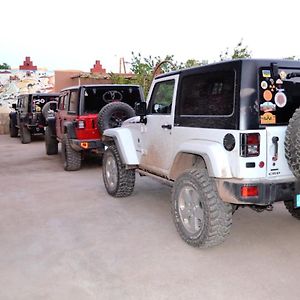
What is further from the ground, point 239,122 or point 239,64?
point 239,64

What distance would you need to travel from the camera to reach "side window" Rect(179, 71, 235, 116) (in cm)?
361

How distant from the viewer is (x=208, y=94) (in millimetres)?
3939

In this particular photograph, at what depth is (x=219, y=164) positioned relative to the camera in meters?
3.54

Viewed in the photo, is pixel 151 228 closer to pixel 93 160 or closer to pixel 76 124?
pixel 76 124

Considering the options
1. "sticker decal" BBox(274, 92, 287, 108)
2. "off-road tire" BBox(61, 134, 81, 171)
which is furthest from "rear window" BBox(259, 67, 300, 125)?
"off-road tire" BBox(61, 134, 81, 171)

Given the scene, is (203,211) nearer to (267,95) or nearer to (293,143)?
(293,143)

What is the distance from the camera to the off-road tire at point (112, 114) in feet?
24.2

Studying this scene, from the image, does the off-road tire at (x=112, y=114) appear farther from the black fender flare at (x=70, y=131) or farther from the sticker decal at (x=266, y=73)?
the sticker decal at (x=266, y=73)

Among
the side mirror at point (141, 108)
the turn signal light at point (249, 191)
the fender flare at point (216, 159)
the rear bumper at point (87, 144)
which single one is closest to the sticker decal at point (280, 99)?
the fender flare at point (216, 159)

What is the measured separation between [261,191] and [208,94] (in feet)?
3.77

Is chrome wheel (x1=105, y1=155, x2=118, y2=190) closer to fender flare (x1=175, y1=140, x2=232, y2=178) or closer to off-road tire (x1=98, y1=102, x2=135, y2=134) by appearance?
off-road tire (x1=98, y1=102, x2=135, y2=134)

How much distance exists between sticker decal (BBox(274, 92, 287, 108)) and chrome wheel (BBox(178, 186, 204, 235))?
1.20 m

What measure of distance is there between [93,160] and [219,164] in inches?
276

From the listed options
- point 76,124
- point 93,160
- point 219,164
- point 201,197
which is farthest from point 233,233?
point 93,160
